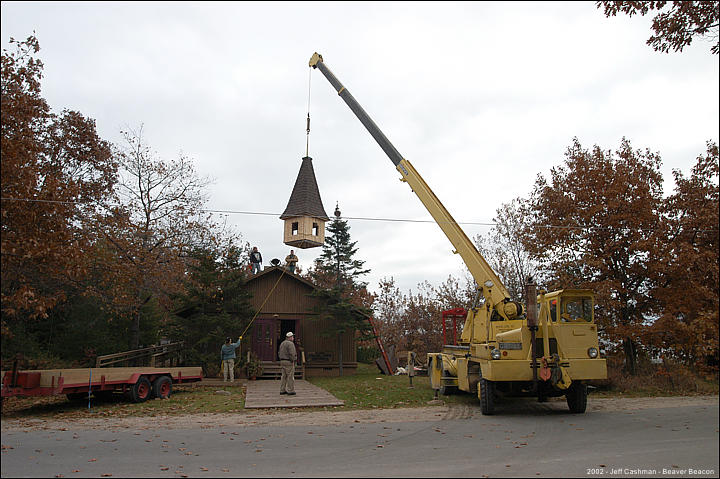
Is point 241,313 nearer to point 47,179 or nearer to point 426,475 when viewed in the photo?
point 47,179

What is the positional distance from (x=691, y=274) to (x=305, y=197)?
13.4 metres

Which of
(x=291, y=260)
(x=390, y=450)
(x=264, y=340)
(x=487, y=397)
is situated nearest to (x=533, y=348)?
(x=487, y=397)

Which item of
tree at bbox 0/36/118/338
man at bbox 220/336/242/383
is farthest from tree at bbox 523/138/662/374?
tree at bbox 0/36/118/338

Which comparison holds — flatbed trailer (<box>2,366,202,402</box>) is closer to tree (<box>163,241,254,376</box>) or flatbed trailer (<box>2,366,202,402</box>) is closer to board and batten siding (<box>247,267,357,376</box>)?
tree (<box>163,241,254,376</box>)

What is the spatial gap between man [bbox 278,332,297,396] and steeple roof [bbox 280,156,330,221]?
A: 6.06 metres

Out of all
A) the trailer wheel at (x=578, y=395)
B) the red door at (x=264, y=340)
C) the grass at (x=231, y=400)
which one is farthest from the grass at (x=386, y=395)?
the red door at (x=264, y=340)

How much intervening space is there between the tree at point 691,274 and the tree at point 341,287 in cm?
1012

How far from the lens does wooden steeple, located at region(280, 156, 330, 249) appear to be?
1953cm

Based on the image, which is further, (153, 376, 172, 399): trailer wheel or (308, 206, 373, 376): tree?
(308, 206, 373, 376): tree

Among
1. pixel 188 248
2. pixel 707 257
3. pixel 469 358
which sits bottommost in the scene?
pixel 469 358

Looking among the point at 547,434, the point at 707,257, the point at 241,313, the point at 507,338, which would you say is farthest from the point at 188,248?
the point at 707,257

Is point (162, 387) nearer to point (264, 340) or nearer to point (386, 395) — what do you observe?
point (386, 395)

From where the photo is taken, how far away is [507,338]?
11023 mm

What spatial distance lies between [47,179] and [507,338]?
12.0m
